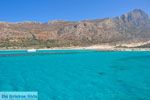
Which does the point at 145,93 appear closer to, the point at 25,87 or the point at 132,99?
the point at 132,99

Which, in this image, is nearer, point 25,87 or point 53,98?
point 53,98

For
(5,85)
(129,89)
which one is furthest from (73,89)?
(5,85)

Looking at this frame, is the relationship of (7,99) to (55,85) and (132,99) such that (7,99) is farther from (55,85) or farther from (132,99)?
(55,85)

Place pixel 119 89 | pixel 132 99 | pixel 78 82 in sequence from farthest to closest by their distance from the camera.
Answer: pixel 78 82 → pixel 119 89 → pixel 132 99

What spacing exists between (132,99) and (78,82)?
11353 mm

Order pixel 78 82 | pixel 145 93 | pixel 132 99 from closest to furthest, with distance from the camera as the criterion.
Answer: pixel 132 99 → pixel 145 93 → pixel 78 82

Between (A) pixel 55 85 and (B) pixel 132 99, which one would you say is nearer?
(B) pixel 132 99

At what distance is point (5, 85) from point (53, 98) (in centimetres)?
931

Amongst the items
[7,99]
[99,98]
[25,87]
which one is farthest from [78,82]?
[7,99]

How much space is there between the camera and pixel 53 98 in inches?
1097

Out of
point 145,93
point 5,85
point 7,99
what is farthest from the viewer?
point 5,85

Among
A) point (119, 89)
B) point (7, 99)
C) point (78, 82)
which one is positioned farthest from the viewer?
point (78, 82)

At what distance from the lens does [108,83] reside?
120 feet

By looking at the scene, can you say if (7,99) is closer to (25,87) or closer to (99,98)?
(99,98)
